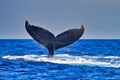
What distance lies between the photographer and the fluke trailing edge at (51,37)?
70.0ft

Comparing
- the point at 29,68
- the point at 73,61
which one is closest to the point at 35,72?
the point at 29,68

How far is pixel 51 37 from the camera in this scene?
2184 centimetres

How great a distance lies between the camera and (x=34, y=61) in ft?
73.5

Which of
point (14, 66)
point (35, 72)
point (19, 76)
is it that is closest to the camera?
point (19, 76)

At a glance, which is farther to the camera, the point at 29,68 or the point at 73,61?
the point at 73,61

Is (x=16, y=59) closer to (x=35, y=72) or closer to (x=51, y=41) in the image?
(x=51, y=41)

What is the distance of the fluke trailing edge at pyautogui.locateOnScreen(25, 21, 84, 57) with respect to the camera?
2134cm

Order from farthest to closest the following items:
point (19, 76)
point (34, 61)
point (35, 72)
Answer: point (34, 61)
point (35, 72)
point (19, 76)

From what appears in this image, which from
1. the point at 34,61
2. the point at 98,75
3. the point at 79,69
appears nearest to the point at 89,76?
the point at 98,75

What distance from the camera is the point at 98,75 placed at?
18266 mm

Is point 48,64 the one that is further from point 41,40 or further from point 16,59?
point 16,59

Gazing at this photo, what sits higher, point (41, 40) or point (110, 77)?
point (41, 40)

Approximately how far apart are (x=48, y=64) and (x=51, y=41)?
125cm

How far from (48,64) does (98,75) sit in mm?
3385
